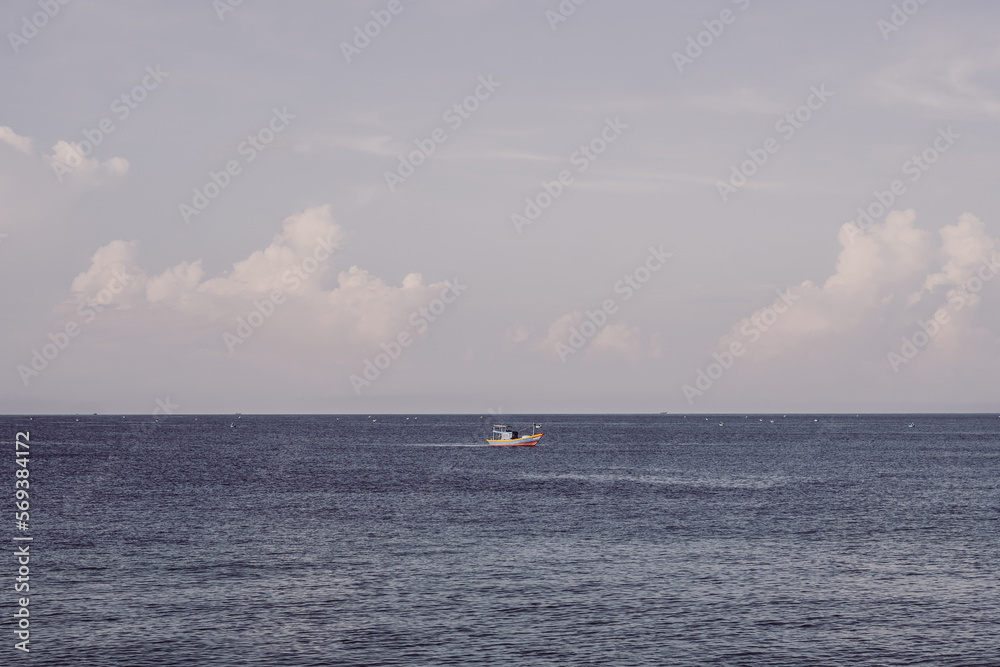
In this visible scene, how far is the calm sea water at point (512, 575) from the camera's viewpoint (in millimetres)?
45812

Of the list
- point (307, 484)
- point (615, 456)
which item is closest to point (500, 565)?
point (307, 484)

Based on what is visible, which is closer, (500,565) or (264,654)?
(264,654)

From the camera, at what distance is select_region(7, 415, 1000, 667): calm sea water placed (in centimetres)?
4581

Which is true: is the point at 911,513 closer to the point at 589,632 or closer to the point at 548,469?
the point at 589,632

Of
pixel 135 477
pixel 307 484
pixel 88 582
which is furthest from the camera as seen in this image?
pixel 135 477

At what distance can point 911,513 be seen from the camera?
93.1m

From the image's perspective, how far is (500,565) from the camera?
65.1m

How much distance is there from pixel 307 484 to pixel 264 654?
278 feet

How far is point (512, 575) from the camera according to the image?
61.5 m

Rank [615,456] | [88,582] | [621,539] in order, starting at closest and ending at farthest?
1. [88,582]
2. [621,539]
3. [615,456]

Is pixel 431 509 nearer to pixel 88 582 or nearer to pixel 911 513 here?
pixel 88 582

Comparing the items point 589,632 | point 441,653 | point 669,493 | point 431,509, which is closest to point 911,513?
point 669,493

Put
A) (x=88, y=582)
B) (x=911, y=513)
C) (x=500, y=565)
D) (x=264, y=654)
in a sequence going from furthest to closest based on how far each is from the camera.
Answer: (x=911, y=513) < (x=500, y=565) < (x=88, y=582) < (x=264, y=654)

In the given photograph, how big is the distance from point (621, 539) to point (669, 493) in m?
38.0
